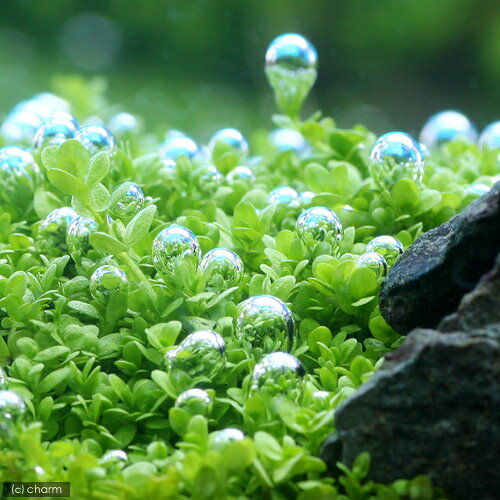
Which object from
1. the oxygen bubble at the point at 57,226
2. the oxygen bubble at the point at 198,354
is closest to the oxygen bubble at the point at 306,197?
the oxygen bubble at the point at 57,226

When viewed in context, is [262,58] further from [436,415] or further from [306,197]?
[436,415]

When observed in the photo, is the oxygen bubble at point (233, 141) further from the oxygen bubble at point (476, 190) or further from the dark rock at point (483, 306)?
the dark rock at point (483, 306)

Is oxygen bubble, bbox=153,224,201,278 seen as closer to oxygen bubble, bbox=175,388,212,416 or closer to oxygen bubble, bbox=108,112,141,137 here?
oxygen bubble, bbox=175,388,212,416

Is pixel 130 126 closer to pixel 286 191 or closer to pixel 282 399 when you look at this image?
pixel 286 191

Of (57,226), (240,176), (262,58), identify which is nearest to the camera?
(57,226)

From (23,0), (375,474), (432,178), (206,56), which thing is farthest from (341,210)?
(23,0)

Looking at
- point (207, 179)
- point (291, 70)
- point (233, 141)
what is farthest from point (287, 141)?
point (207, 179)
